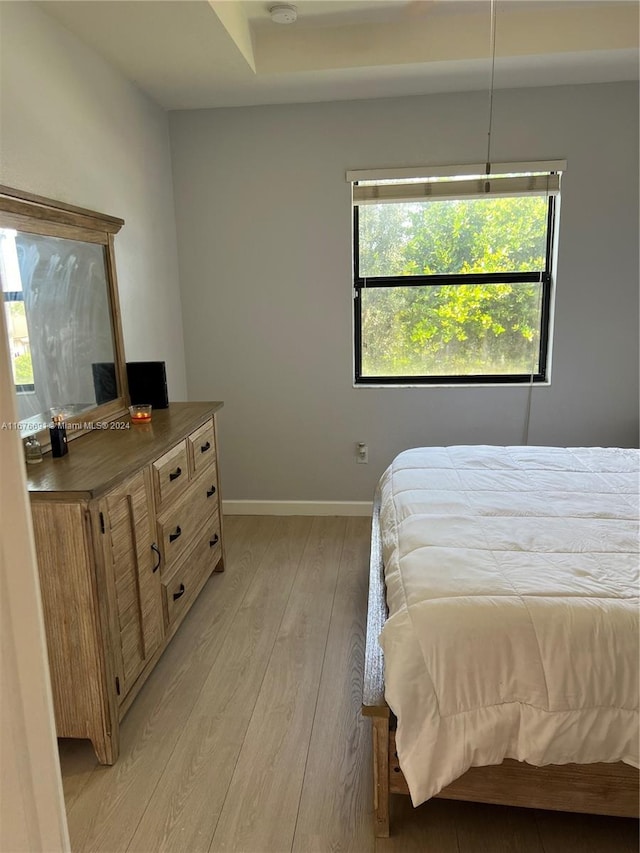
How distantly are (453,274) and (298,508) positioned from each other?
181 centimetres

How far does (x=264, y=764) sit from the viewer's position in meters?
1.87

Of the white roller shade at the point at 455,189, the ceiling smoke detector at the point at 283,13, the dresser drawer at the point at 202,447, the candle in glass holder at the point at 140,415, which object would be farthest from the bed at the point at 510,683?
the ceiling smoke detector at the point at 283,13

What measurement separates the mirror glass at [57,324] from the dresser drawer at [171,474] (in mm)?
441

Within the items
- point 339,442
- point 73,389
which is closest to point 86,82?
point 73,389

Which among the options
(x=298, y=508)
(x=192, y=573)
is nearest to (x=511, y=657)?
(x=192, y=573)

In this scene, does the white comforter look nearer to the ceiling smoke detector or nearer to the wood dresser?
the wood dresser

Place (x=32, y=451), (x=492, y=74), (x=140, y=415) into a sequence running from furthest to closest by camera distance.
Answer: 1. (x=492, y=74)
2. (x=140, y=415)
3. (x=32, y=451)

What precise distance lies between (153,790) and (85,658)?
0.45 m

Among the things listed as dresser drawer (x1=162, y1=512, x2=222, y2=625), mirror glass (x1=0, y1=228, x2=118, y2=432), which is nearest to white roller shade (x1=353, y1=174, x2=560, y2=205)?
mirror glass (x1=0, y1=228, x2=118, y2=432)

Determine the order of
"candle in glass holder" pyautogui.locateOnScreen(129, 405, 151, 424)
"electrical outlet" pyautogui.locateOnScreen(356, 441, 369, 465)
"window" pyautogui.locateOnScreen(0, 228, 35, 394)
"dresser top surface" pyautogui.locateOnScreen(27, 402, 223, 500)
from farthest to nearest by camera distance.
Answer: "electrical outlet" pyautogui.locateOnScreen(356, 441, 369, 465), "candle in glass holder" pyautogui.locateOnScreen(129, 405, 151, 424), "window" pyautogui.locateOnScreen(0, 228, 35, 394), "dresser top surface" pyautogui.locateOnScreen(27, 402, 223, 500)

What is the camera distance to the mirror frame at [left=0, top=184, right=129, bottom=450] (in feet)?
6.62

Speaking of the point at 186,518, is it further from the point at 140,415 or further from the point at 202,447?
the point at 140,415

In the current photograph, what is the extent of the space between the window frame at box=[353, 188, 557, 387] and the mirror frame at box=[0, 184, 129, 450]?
4.96 feet

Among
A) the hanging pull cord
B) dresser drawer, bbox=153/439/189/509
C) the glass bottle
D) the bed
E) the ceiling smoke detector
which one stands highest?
the ceiling smoke detector
